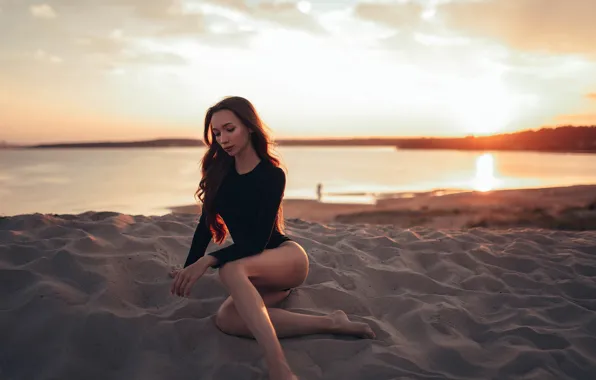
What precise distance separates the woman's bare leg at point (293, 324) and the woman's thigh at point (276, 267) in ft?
0.61

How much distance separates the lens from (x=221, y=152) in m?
3.09

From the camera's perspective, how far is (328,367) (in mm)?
2623

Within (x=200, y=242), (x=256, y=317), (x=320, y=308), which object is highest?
(x=200, y=242)

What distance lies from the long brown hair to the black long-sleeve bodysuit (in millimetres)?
43

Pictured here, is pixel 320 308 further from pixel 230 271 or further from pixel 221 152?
pixel 221 152

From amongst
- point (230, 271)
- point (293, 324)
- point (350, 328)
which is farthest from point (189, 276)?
point (350, 328)

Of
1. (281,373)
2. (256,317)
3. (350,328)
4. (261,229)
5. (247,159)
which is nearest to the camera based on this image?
(281,373)

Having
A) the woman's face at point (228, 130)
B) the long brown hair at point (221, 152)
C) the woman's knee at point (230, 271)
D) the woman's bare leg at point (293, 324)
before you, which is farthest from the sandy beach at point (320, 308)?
the woman's face at point (228, 130)

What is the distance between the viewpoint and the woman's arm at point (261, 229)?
2.72 metres

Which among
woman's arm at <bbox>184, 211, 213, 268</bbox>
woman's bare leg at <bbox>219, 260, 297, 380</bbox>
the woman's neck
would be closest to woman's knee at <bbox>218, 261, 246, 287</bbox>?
woman's bare leg at <bbox>219, 260, 297, 380</bbox>

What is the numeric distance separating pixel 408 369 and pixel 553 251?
3.24 m

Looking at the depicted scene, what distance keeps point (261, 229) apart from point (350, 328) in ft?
2.82

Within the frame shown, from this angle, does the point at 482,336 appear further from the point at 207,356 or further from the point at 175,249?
the point at 175,249

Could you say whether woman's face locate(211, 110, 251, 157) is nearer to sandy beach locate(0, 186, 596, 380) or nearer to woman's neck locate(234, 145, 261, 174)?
woman's neck locate(234, 145, 261, 174)
